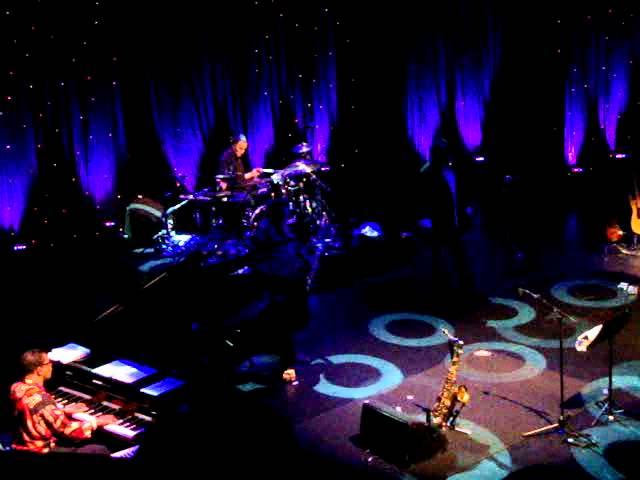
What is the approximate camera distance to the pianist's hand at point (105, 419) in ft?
20.1

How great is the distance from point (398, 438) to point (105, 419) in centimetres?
258

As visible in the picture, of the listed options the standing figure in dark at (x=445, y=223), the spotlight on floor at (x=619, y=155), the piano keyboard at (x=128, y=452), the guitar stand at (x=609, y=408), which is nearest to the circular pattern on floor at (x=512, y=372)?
the guitar stand at (x=609, y=408)

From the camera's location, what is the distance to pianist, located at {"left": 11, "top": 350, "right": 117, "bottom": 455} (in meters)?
5.84

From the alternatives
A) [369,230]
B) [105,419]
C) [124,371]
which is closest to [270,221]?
[369,230]

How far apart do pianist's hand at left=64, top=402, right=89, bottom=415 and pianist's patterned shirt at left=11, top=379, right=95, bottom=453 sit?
34cm

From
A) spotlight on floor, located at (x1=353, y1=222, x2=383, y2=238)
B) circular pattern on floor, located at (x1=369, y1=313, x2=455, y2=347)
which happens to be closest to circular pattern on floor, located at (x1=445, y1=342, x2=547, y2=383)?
circular pattern on floor, located at (x1=369, y1=313, x2=455, y2=347)

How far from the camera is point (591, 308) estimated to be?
9.01 m

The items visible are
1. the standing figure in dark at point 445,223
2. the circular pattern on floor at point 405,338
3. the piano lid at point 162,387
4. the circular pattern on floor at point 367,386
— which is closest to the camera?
the piano lid at point 162,387

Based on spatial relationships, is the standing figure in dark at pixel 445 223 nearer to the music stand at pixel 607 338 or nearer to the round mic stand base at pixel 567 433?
the music stand at pixel 607 338

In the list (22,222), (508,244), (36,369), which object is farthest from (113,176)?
(508,244)

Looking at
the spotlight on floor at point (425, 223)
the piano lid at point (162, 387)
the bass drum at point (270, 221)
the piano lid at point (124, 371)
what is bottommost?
the piano lid at point (162, 387)

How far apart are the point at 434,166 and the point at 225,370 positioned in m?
5.30

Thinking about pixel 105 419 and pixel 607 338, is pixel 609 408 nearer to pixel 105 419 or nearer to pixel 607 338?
pixel 607 338

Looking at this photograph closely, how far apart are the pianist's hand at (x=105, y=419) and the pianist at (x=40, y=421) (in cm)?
10
